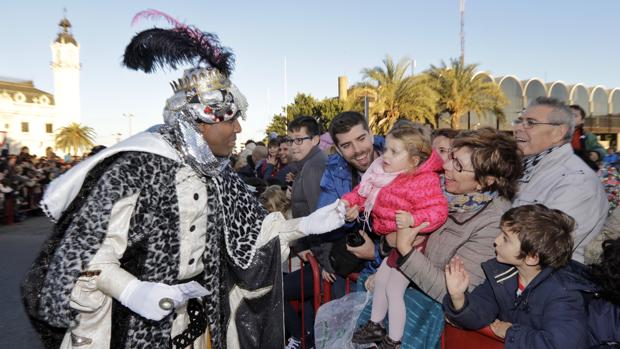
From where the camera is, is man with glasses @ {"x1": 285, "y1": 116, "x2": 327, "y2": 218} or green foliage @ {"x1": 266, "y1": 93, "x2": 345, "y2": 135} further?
green foliage @ {"x1": 266, "y1": 93, "x2": 345, "y2": 135}

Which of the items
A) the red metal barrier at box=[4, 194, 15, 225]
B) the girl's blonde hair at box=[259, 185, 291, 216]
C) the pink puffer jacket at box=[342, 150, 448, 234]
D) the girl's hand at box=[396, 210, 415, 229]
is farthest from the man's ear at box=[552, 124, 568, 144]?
the red metal barrier at box=[4, 194, 15, 225]

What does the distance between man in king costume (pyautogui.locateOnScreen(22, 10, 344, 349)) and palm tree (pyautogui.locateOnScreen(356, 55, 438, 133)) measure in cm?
2464

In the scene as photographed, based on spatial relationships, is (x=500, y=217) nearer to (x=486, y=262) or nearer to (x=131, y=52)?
(x=486, y=262)

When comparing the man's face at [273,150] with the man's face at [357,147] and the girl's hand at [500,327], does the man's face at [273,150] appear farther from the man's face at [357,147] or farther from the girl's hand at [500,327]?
the girl's hand at [500,327]

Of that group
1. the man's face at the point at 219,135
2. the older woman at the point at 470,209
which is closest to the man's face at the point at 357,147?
the older woman at the point at 470,209

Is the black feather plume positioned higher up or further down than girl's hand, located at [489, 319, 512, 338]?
higher up

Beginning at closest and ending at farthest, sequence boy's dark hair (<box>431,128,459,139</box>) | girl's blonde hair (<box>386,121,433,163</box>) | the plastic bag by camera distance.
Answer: girl's blonde hair (<box>386,121,433,163</box>) → the plastic bag → boy's dark hair (<box>431,128,459,139</box>)

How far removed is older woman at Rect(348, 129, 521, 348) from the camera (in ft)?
8.48

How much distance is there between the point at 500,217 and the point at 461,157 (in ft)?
1.30

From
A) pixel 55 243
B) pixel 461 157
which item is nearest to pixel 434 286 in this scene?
pixel 461 157

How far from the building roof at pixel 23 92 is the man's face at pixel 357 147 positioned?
3048 inches

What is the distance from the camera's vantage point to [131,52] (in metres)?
2.73

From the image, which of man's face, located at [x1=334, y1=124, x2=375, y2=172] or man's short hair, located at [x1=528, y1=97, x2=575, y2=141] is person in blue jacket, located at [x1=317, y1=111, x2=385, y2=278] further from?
man's short hair, located at [x1=528, y1=97, x2=575, y2=141]

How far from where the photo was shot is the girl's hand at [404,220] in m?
2.65
